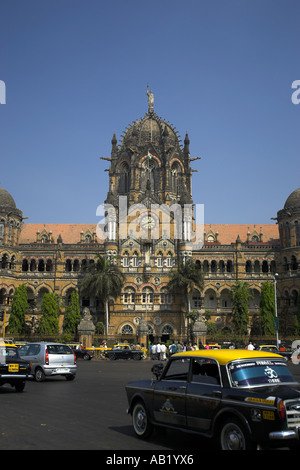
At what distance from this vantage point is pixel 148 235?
6612cm

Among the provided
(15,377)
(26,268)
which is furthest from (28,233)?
(15,377)

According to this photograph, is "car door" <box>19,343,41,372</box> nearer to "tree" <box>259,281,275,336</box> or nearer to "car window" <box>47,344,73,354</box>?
"car window" <box>47,344,73,354</box>

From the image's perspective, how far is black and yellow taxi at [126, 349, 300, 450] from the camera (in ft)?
24.4

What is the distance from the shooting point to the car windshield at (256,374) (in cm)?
834

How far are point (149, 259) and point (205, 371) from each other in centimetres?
5630

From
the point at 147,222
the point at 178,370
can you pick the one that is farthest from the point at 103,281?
the point at 178,370

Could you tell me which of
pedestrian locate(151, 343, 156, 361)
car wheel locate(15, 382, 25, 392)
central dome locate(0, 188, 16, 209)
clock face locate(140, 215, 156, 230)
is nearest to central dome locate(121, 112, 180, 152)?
clock face locate(140, 215, 156, 230)

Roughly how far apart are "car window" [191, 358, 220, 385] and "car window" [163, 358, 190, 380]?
0.69 ft

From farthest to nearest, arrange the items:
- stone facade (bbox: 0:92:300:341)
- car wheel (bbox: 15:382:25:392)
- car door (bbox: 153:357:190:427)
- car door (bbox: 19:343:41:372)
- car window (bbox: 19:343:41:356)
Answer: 1. stone facade (bbox: 0:92:300:341)
2. car window (bbox: 19:343:41:356)
3. car door (bbox: 19:343:41:372)
4. car wheel (bbox: 15:382:25:392)
5. car door (bbox: 153:357:190:427)

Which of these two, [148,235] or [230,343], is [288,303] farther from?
[148,235]

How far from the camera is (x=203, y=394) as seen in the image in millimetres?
8594

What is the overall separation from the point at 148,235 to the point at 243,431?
5859 cm

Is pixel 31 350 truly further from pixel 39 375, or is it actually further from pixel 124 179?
pixel 124 179
